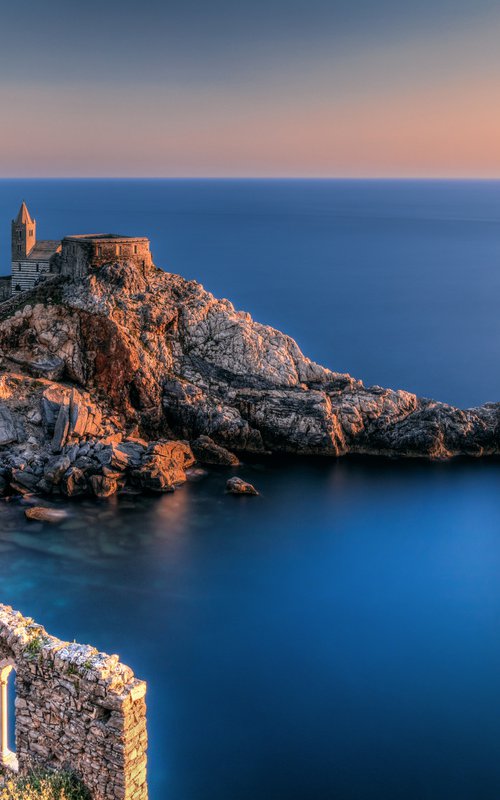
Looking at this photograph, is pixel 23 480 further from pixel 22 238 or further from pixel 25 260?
pixel 22 238

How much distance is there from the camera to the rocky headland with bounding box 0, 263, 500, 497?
3934cm

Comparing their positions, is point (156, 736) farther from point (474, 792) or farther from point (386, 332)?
point (386, 332)

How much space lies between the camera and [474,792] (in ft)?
67.0

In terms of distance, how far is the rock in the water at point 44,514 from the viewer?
33969 mm

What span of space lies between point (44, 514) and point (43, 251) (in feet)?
72.3

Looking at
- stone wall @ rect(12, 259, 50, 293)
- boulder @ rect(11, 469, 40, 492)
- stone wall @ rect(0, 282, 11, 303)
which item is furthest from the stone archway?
stone wall @ rect(0, 282, 11, 303)

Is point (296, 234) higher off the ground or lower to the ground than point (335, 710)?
higher

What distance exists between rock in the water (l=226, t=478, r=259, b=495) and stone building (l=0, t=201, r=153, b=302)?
16.0 m

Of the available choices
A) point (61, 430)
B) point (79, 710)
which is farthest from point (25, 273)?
point (79, 710)

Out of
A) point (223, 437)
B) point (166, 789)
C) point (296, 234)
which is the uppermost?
point (296, 234)

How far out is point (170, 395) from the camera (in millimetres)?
43125

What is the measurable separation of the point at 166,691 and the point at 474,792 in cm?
888

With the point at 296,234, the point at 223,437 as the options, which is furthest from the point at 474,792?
the point at 296,234

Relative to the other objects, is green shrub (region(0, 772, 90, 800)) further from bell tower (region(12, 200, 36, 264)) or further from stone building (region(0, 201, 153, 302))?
bell tower (region(12, 200, 36, 264))
